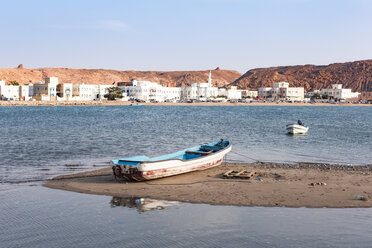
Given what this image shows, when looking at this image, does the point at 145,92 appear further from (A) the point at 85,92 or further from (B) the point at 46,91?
(B) the point at 46,91

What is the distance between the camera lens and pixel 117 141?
32188 mm

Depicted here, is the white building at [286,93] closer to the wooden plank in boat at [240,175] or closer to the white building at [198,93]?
the white building at [198,93]

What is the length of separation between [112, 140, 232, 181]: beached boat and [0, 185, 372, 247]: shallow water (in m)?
2.47

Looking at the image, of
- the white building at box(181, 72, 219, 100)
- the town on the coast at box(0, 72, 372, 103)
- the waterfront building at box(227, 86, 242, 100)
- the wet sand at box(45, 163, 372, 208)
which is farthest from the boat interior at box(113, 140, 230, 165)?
the waterfront building at box(227, 86, 242, 100)

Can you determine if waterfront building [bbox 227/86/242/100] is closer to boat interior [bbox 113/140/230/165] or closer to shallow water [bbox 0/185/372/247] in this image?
boat interior [bbox 113/140/230/165]

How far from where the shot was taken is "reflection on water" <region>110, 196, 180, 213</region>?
41.1ft

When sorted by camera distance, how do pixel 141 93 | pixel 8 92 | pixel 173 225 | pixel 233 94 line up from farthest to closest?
1. pixel 233 94
2. pixel 141 93
3. pixel 8 92
4. pixel 173 225

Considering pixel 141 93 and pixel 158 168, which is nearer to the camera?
pixel 158 168

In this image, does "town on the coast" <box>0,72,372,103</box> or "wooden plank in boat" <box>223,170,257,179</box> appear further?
"town on the coast" <box>0,72,372,103</box>

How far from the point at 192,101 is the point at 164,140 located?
129 m

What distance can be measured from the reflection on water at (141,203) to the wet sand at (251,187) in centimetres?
41

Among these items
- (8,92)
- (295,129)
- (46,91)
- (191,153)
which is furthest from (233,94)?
(191,153)

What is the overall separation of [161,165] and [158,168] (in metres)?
0.19

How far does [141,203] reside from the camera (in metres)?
12.9
